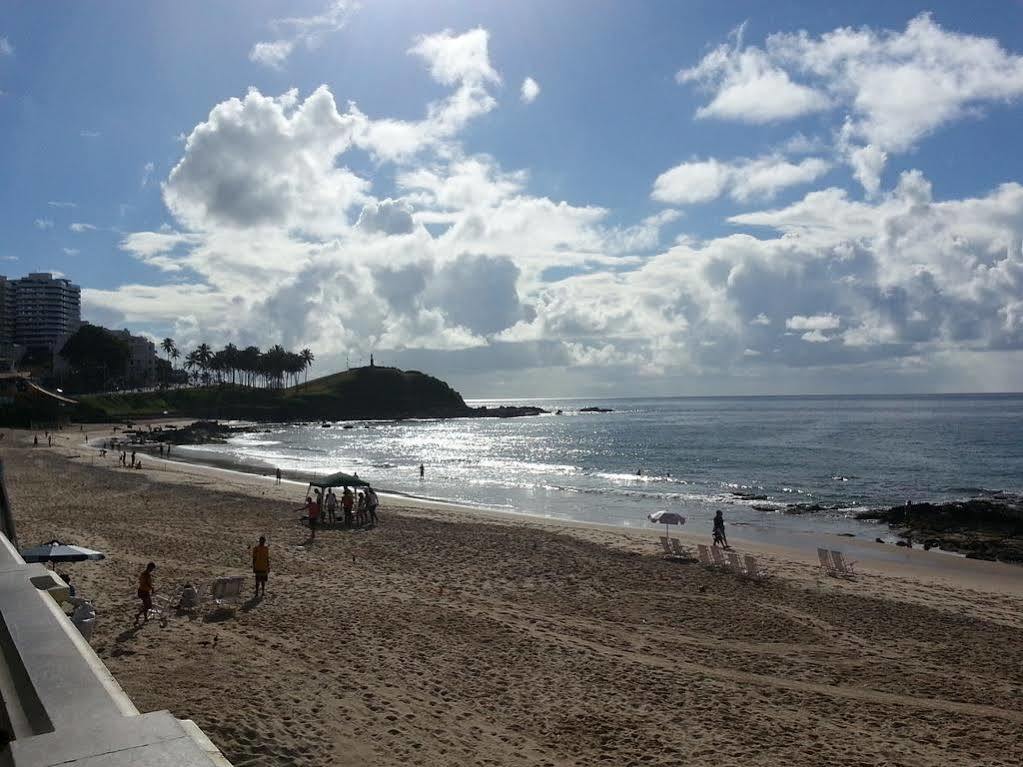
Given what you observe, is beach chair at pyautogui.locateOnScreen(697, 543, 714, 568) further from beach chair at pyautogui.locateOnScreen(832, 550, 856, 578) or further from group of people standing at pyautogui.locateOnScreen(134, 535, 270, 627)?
group of people standing at pyautogui.locateOnScreen(134, 535, 270, 627)

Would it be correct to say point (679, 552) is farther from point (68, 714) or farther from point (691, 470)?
point (691, 470)

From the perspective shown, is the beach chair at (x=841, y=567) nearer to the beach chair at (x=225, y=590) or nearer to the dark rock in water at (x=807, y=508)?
the beach chair at (x=225, y=590)

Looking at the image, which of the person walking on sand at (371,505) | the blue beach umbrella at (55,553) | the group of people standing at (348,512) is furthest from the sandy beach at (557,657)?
the person walking on sand at (371,505)

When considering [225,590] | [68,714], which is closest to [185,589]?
[225,590]

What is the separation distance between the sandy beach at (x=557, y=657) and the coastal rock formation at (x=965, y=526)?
19.1 ft

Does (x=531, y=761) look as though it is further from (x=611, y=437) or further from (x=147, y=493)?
(x=611, y=437)

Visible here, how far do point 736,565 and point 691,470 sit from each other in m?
41.7

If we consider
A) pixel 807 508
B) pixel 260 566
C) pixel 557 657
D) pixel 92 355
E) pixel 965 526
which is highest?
pixel 92 355

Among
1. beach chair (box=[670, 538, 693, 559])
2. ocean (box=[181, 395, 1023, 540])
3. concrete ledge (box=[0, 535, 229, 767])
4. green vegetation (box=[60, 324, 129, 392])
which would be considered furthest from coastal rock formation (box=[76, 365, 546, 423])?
concrete ledge (box=[0, 535, 229, 767])

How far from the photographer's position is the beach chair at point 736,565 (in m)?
19.7

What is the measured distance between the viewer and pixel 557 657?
12.2 metres

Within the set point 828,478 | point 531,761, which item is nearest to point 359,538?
point 531,761

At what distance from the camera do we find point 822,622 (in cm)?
1497

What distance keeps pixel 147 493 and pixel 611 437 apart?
8129 cm
